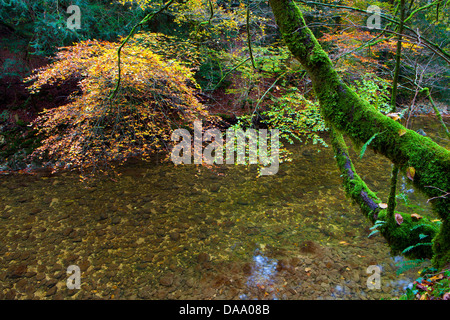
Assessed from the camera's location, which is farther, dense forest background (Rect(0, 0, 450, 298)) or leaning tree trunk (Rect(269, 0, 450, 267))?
dense forest background (Rect(0, 0, 450, 298))

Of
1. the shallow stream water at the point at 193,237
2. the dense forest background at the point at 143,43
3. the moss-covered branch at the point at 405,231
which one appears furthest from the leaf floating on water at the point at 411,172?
the dense forest background at the point at 143,43

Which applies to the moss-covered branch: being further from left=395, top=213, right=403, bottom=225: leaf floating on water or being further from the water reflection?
the water reflection

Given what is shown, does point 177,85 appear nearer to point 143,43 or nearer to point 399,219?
point 143,43

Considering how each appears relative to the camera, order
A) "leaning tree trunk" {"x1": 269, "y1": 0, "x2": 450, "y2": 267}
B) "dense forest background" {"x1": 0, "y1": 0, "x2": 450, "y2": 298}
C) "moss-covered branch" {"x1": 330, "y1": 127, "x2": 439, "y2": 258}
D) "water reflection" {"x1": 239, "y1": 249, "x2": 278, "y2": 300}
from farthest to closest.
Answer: "water reflection" {"x1": 239, "y1": 249, "x2": 278, "y2": 300} < "moss-covered branch" {"x1": 330, "y1": 127, "x2": 439, "y2": 258} < "dense forest background" {"x1": 0, "y1": 0, "x2": 450, "y2": 298} < "leaning tree trunk" {"x1": 269, "y1": 0, "x2": 450, "y2": 267}

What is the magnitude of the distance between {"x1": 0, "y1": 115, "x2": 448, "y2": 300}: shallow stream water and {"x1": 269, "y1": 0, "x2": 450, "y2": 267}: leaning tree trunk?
216 cm

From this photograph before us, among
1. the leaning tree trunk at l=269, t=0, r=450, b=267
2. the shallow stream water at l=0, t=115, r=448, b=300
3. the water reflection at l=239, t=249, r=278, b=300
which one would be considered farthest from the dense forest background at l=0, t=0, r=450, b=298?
the water reflection at l=239, t=249, r=278, b=300

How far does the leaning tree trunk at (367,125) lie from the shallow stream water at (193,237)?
2.16 m

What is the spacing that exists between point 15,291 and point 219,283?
2712 millimetres

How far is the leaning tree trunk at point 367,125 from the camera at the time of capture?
145 cm

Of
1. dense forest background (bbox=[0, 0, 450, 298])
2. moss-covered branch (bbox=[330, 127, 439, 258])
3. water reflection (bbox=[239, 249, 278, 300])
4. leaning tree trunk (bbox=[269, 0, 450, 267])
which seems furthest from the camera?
water reflection (bbox=[239, 249, 278, 300])

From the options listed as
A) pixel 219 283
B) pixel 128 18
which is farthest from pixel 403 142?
pixel 128 18

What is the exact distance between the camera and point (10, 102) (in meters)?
7.68

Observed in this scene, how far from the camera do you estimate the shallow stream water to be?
335cm

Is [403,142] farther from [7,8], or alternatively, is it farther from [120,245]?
[7,8]
